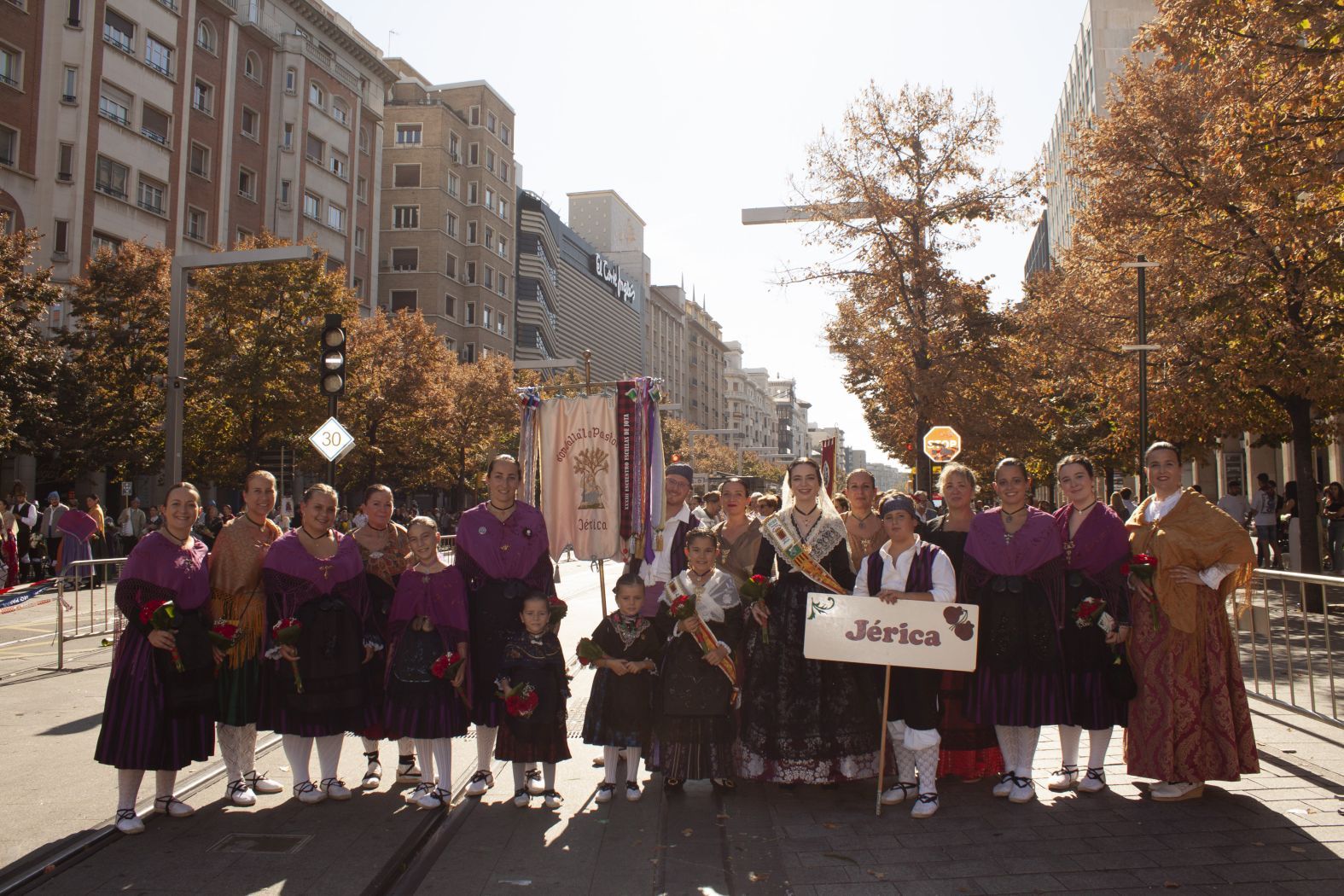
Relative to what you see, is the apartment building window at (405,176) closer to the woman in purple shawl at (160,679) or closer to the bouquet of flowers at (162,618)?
the woman in purple shawl at (160,679)

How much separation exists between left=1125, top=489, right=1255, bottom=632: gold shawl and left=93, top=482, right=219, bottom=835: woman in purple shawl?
5404 mm

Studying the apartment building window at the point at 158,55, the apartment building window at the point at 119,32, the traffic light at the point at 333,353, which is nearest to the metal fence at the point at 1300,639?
the traffic light at the point at 333,353

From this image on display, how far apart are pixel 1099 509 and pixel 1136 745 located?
1.39 m

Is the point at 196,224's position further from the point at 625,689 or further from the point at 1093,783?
the point at 1093,783

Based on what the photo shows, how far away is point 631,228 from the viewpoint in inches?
4833

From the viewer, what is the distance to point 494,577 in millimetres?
6355

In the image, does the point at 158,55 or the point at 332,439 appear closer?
the point at 332,439

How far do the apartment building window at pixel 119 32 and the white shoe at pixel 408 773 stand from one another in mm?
34989

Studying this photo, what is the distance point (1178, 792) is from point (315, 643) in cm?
498

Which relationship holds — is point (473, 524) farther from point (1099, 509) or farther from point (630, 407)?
point (1099, 509)

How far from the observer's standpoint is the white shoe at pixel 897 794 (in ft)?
19.9

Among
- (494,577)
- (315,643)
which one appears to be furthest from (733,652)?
(315,643)

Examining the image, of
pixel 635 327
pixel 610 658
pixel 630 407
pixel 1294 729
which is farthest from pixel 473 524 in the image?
pixel 635 327

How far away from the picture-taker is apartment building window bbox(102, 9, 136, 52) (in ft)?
112
